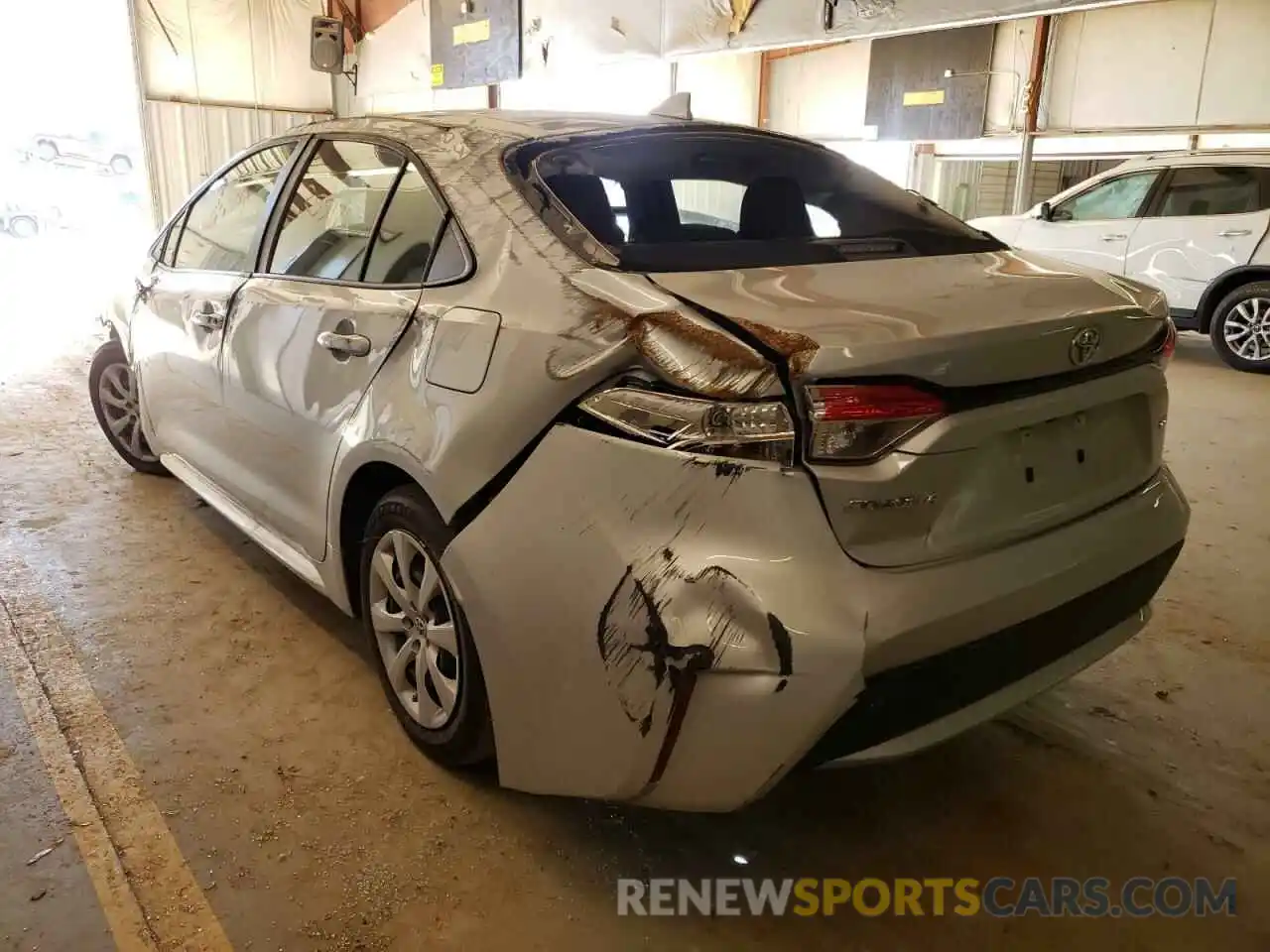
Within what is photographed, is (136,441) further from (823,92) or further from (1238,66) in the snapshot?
(823,92)

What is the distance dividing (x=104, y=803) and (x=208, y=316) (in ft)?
4.87

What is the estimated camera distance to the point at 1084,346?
165 cm

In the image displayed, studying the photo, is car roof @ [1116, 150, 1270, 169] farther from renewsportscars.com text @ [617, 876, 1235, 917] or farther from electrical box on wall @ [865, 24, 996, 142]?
renewsportscars.com text @ [617, 876, 1235, 917]

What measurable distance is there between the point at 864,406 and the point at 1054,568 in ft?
1.70

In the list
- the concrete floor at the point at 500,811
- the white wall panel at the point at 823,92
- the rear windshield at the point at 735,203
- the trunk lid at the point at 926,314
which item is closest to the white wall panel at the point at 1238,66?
the white wall panel at the point at 823,92

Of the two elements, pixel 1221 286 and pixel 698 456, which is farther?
pixel 1221 286

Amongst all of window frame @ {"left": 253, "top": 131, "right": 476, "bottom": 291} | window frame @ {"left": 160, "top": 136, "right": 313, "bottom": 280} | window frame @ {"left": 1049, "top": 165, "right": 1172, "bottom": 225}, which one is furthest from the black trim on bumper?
window frame @ {"left": 1049, "top": 165, "right": 1172, "bottom": 225}

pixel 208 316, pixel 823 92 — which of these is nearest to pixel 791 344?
pixel 208 316

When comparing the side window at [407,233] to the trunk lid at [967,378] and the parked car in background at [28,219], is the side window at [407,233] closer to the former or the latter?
the trunk lid at [967,378]

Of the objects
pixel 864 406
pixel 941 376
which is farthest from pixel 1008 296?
pixel 864 406

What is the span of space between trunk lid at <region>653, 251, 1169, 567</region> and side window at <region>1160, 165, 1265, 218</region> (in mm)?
6365

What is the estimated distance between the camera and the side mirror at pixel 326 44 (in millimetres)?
11219

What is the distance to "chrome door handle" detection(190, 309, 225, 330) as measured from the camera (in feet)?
9.20

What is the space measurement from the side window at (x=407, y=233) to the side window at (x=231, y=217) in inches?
28.5
